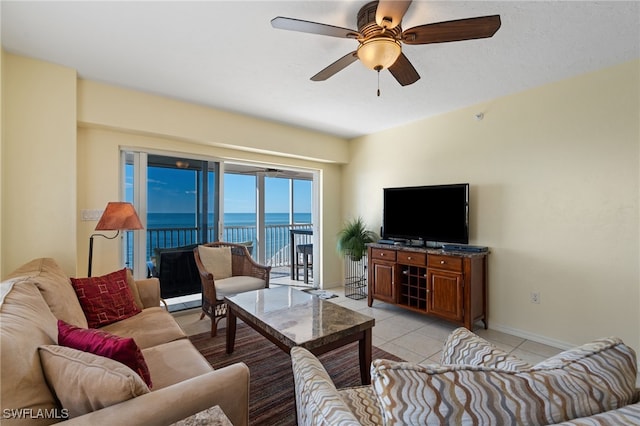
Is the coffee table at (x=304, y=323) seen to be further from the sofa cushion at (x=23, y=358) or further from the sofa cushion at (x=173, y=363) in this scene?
the sofa cushion at (x=23, y=358)

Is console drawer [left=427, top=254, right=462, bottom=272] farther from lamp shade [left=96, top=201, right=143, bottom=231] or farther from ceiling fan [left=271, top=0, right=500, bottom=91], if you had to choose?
lamp shade [left=96, top=201, right=143, bottom=231]

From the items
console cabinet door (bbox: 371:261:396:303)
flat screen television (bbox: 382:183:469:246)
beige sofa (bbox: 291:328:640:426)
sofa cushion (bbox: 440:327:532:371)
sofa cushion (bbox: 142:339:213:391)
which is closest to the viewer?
beige sofa (bbox: 291:328:640:426)

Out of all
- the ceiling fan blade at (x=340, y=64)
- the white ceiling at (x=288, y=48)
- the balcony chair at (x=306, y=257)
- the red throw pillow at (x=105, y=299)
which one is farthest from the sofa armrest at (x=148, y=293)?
the balcony chair at (x=306, y=257)

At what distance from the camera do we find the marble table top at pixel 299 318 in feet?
5.95

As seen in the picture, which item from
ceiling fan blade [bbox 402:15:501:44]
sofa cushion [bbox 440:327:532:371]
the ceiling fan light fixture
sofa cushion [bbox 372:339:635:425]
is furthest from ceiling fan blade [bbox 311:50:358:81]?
sofa cushion [bbox 372:339:635:425]

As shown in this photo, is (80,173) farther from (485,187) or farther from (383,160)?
(485,187)

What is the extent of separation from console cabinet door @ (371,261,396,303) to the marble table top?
143cm

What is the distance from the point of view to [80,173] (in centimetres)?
286

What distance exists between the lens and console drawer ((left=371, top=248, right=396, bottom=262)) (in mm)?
3643

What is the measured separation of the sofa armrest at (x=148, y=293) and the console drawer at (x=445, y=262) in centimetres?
280

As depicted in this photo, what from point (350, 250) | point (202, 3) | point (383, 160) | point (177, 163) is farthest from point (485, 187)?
point (177, 163)

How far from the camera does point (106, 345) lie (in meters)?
1.12

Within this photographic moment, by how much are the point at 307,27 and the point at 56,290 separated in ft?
6.81

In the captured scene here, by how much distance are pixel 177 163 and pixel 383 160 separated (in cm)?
288
